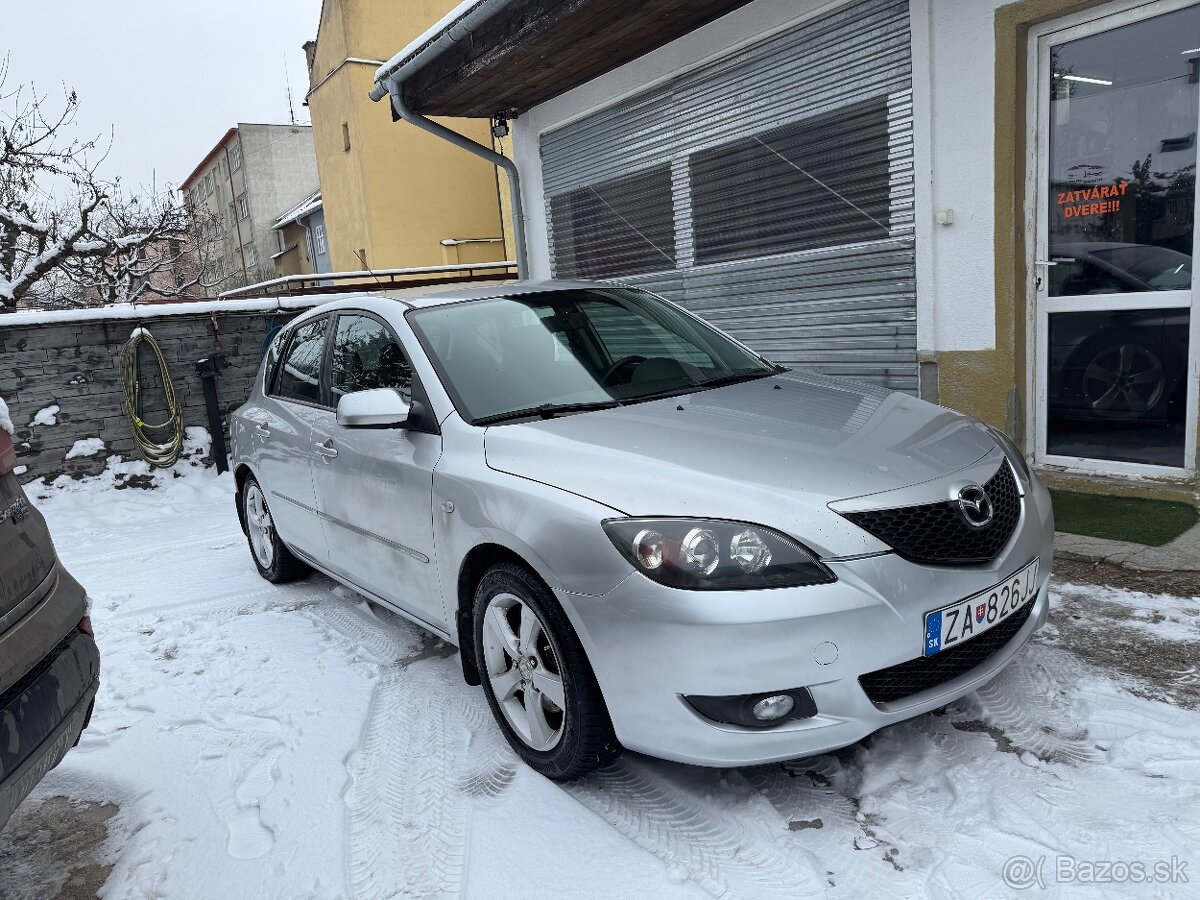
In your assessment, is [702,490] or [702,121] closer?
[702,490]

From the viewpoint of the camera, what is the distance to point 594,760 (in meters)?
A: 2.45

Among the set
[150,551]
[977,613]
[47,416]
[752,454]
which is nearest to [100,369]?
[47,416]

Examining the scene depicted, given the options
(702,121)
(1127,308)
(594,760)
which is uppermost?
(702,121)

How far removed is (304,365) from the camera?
4.29 metres

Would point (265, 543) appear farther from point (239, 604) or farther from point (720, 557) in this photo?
point (720, 557)

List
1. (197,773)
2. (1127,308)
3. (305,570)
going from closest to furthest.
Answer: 1. (197,773)
2. (1127,308)
3. (305,570)

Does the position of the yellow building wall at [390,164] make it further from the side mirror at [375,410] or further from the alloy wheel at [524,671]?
the alloy wheel at [524,671]

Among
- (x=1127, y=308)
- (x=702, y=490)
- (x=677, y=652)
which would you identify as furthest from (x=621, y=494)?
(x=1127, y=308)

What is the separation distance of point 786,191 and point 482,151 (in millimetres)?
3681

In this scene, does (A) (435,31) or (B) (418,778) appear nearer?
(B) (418,778)

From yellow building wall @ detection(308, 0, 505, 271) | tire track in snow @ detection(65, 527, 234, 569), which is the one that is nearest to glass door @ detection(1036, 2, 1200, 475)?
tire track in snow @ detection(65, 527, 234, 569)

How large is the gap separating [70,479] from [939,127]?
25.7ft

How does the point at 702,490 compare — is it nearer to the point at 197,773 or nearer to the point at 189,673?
the point at 197,773

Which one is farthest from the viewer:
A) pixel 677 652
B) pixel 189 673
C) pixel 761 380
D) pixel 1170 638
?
pixel 189 673
